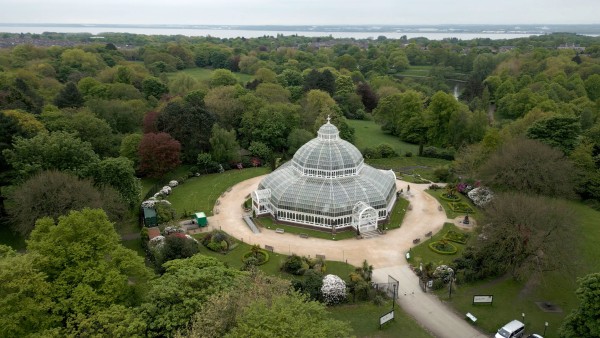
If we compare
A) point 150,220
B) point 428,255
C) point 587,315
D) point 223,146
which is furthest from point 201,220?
point 587,315

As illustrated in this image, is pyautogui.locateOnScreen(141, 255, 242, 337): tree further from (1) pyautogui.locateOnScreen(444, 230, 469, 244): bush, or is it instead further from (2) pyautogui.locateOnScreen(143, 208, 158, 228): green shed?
(1) pyautogui.locateOnScreen(444, 230, 469, 244): bush

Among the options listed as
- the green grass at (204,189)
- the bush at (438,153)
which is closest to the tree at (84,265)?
the green grass at (204,189)

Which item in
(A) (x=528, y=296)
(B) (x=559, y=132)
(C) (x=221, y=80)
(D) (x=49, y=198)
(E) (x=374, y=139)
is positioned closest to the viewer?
(A) (x=528, y=296)

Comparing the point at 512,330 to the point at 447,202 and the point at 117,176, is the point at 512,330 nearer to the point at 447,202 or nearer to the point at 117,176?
the point at 447,202

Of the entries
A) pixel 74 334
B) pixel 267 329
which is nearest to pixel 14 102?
pixel 74 334

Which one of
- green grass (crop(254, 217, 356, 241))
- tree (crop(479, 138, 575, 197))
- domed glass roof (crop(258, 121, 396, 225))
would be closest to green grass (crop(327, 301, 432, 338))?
green grass (crop(254, 217, 356, 241))

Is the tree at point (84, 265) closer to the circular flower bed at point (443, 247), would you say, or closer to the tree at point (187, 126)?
the circular flower bed at point (443, 247)
